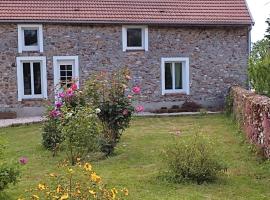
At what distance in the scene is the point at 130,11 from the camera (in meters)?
21.1

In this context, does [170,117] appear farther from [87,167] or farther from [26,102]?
[87,167]

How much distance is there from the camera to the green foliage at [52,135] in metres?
11.2

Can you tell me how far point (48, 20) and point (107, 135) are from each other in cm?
1012

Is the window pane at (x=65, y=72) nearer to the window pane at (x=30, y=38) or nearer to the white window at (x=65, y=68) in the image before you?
the white window at (x=65, y=68)

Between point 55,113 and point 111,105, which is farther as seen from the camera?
point 55,113

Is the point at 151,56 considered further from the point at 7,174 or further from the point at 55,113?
the point at 7,174

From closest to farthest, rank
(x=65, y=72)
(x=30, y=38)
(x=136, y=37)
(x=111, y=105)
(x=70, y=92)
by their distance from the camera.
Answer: (x=111, y=105) < (x=70, y=92) < (x=30, y=38) < (x=65, y=72) < (x=136, y=37)

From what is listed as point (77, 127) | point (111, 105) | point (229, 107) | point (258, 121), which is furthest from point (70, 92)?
point (229, 107)

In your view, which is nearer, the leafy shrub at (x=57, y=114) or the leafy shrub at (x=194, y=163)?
the leafy shrub at (x=194, y=163)

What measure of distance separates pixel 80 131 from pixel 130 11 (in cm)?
1255

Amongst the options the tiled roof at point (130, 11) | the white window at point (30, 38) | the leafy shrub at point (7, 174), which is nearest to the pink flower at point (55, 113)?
the leafy shrub at point (7, 174)

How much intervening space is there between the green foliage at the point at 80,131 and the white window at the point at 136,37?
11133mm

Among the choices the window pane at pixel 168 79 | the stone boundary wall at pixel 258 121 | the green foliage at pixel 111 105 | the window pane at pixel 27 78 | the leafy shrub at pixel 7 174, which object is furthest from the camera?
the window pane at pixel 168 79

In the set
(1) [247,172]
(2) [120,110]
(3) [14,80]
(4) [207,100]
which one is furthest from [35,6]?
(1) [247,172]
